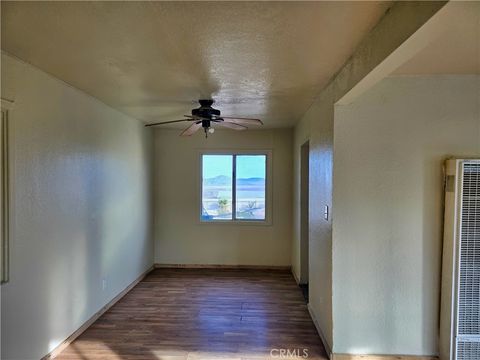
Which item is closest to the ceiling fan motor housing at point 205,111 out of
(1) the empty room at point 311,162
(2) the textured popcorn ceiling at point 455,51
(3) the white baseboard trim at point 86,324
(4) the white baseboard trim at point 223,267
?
(1) the empty room at point 311,162

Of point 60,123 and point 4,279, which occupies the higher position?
point 60,123

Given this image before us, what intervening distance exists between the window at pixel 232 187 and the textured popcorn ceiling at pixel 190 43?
106 inches

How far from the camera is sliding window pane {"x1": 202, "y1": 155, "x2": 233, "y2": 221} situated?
6164 mm

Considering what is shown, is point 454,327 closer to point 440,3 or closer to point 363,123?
point 363,123

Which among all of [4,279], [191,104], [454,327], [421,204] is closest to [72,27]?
[4,279]

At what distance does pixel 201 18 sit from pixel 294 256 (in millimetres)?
4493

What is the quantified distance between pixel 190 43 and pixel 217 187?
417cm

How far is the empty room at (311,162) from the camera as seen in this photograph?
191 cm

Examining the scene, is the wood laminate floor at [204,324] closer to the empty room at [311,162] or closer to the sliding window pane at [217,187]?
the empty room at [311,162]

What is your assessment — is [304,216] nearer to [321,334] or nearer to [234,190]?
[234,190]

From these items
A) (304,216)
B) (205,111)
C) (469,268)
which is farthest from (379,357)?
(205,111)

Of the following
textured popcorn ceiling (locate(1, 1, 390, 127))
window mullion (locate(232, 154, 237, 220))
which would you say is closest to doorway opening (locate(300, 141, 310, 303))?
window mullion (locate(232, 154, 237, 220))

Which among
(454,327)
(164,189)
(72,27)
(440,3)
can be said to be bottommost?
(454,327)

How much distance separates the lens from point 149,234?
5.86 meters
